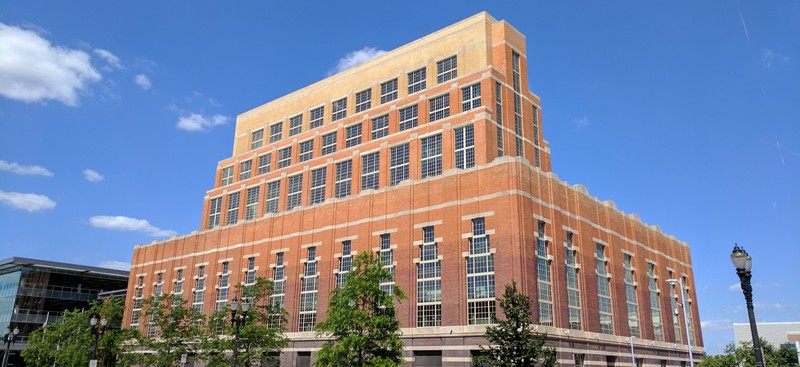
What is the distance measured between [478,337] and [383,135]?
27.8 m

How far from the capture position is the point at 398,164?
5888 cm

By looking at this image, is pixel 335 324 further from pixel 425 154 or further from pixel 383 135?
pixel 383 135

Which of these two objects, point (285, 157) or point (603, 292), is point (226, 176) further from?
point (603, 292)

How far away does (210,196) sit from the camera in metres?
81.4

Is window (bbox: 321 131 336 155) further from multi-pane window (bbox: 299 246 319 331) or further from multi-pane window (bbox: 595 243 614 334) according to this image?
multi-pane window (bbox: 595 243 614 334)

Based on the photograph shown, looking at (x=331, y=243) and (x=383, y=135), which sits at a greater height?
(x=383, y=135)

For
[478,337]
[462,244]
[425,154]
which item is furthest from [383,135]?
[478,337]

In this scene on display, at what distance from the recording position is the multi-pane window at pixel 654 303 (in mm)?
59438

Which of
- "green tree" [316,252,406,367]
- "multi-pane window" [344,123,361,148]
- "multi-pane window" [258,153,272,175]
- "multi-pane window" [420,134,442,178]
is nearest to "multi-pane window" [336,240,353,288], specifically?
"multi-pane window" [420,134,442,178]

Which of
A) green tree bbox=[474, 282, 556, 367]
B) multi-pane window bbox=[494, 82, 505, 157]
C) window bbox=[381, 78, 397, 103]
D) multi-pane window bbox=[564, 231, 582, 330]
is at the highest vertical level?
window bbox=[381, 78, 397, 103]

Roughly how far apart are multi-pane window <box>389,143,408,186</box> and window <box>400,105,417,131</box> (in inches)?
100.0

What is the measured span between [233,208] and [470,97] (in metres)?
37.5

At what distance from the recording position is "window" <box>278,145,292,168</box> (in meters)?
73.4

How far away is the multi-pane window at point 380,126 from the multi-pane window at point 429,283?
57.7ft
